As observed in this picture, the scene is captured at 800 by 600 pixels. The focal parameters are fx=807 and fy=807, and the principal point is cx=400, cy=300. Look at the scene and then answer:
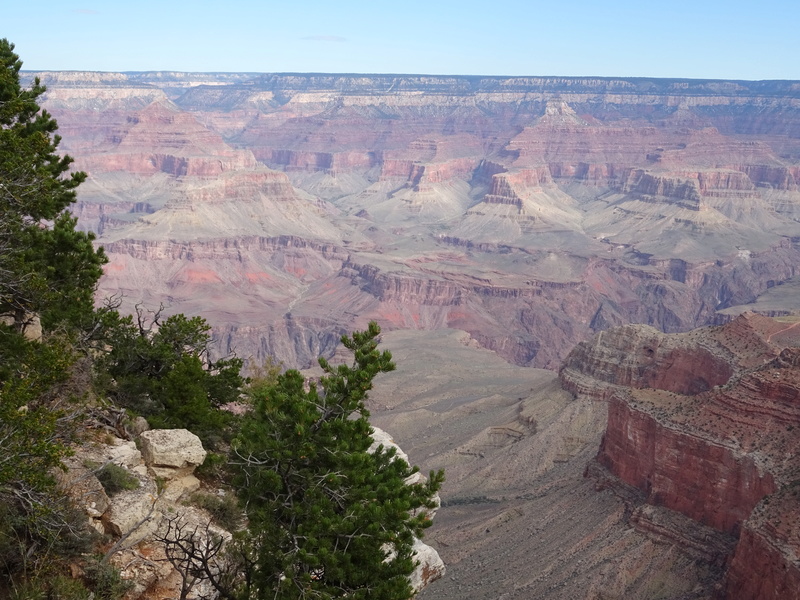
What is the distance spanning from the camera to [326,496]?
1583cm

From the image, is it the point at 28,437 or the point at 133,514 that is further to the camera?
the point at 133,514

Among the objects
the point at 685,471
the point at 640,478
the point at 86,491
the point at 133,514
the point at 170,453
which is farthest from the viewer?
the point at 640,478

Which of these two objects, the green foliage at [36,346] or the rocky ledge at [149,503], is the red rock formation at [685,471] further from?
the green foliage at [36,346]

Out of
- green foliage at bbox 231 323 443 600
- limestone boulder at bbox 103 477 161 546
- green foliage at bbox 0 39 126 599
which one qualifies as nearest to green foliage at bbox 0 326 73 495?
green foliage at bbox 0 39 126 599

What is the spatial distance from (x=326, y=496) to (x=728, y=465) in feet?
108

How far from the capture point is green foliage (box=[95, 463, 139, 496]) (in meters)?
17.3

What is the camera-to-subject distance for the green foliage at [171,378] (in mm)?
23250

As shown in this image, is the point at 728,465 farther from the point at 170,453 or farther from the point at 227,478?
the point at 170,453

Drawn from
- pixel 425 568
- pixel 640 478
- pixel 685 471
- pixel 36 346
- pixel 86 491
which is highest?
pixel 36 346

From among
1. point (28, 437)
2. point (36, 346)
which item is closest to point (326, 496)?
point (28, 437)

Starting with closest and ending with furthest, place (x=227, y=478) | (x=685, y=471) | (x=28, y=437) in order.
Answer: (x=28, y=437) < (x=227, y=478) < (x=685, y=471)

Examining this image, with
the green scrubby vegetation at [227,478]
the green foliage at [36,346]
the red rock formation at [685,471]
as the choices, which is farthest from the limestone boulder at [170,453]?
the red rock formation at [685,471]

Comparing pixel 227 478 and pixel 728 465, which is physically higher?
pixel 227 478

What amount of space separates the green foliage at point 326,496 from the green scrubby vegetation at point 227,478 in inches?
1.2
